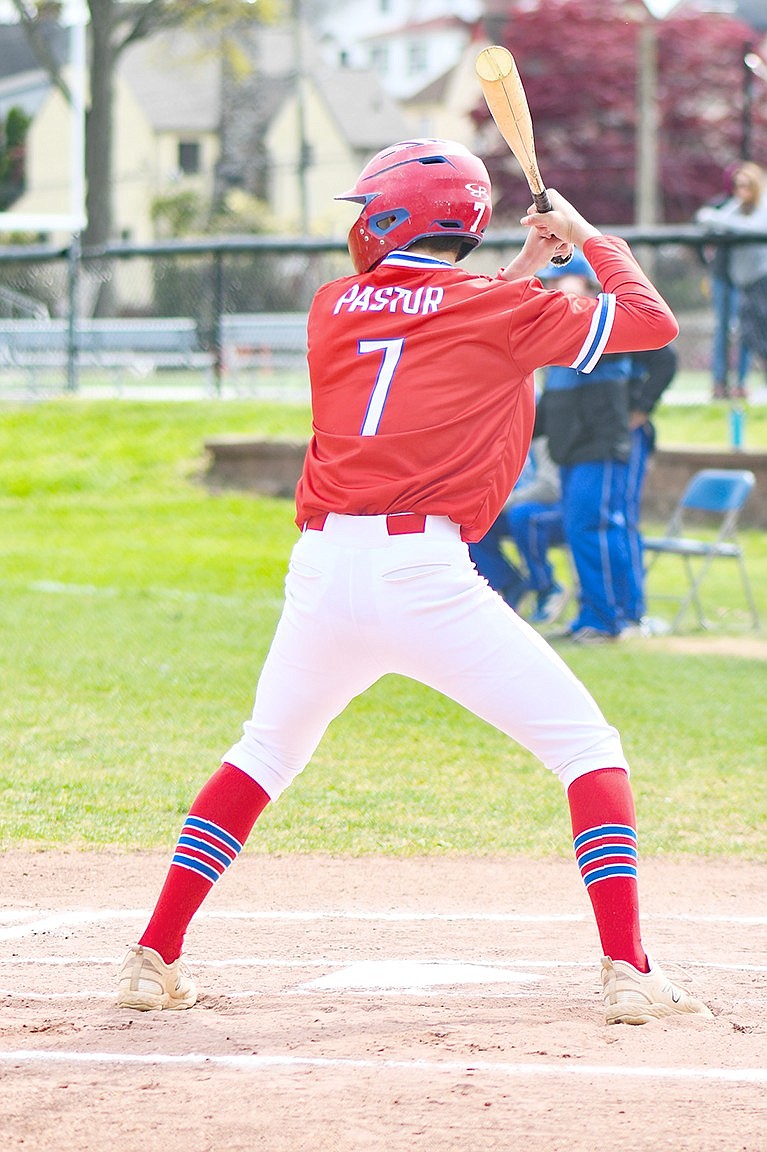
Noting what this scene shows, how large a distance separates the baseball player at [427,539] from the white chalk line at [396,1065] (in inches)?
11.1

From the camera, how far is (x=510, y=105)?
4180 millimetres

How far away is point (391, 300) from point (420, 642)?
0.81 m

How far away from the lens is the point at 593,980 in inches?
172

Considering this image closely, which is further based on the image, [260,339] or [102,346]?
[102,346]

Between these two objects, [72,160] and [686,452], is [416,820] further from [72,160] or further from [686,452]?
[72,160]

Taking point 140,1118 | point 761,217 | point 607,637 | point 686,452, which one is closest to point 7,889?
point 140,1118

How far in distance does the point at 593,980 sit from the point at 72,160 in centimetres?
1721

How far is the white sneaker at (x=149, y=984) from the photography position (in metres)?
→ 4.01

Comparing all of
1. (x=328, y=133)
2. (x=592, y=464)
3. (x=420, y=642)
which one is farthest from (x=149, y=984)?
(x=328, y=133)

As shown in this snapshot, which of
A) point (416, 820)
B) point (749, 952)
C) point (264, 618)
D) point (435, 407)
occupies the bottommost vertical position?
point (264, 618)

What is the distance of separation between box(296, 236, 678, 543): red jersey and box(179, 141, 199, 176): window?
5925 centimetres

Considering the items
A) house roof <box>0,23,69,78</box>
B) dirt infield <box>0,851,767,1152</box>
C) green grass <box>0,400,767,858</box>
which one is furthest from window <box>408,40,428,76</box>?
dirt infield <box>0,851,767,1152</box>

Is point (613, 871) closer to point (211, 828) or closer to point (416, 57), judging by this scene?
point (211, 828)

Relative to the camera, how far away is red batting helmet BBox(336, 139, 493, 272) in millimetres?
4047
